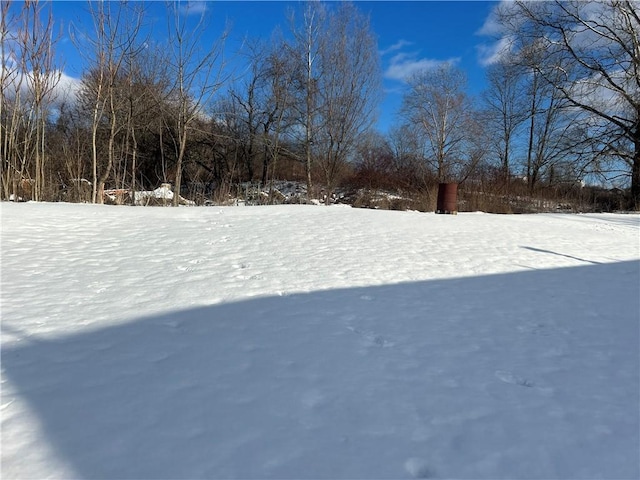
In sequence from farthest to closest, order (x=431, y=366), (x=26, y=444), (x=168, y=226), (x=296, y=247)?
(x=168, y=226) → (x=296, y=247) → (x=431, y=366) → (x=26, y=444)

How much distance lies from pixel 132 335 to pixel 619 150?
23.2 meters

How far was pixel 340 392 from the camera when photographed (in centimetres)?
221

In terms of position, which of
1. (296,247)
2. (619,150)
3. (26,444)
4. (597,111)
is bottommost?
(26,444)

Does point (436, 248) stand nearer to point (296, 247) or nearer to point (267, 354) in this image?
point (296, 247)

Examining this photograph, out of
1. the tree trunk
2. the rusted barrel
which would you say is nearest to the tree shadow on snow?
the rusted barrel

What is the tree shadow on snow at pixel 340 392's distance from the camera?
1.67 meters

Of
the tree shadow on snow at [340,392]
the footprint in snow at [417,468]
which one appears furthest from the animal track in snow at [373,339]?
the footprint in snow at [417,468]

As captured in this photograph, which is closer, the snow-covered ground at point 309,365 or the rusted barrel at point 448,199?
the snow-covered ground at point 309,365

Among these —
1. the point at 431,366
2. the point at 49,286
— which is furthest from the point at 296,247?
the point at 431,366

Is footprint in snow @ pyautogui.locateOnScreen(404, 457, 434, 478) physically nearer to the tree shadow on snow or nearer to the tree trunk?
the tree shadow on snow

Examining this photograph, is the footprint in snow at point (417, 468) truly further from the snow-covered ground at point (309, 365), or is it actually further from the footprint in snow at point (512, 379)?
the footprint in snow at point (512, 379)

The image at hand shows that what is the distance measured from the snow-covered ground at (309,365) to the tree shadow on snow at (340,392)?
0.01 meters

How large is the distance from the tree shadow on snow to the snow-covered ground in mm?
12

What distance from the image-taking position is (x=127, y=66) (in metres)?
12.4
